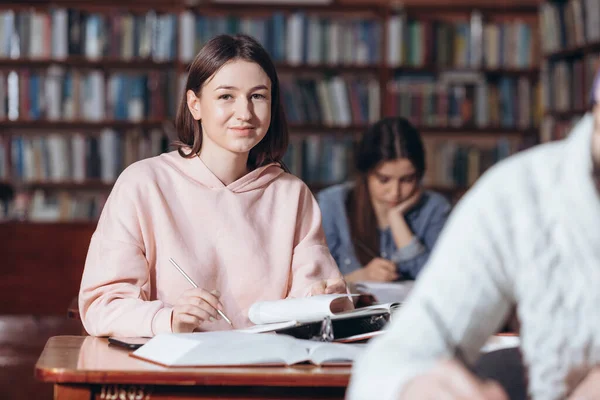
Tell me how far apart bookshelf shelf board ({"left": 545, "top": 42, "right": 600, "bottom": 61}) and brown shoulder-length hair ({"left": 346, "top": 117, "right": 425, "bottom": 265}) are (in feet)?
5.49

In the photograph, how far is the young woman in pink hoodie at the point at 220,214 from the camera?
179cm

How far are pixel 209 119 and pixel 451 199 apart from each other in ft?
11.6

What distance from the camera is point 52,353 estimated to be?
1440 mm

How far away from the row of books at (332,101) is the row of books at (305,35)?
13 cm

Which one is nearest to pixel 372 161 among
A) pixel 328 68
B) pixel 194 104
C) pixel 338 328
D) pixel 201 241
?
pixel 194 104

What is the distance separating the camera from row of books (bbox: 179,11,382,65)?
5180 millimetres

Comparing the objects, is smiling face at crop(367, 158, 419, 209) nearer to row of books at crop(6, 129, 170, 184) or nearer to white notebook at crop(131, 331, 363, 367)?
white notebook at crop(131, 331, 363, 367)

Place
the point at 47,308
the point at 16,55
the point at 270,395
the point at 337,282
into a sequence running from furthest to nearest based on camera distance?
the point at 16,55
the point at 47,308
the point at 337,282
the point at 270,395

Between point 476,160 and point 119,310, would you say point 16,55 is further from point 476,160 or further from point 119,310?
point 119,310

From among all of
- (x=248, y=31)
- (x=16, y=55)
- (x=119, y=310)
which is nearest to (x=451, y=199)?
(x=248, y=31)

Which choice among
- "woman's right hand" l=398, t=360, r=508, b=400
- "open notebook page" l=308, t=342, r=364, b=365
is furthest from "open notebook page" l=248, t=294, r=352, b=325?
"woman's right hand" l=398, t=360, r=508, b=400

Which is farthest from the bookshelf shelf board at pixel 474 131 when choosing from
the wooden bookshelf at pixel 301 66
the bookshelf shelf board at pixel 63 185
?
the bookshelf shelf board at pixel 63 185

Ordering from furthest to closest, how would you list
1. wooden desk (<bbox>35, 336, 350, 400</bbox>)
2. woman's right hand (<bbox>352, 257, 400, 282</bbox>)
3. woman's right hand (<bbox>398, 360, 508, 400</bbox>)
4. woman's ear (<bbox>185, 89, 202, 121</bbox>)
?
1. woman's right hand (<bbox>352, 257, 400, 282</bbox>)
2. woman's ear (<bbox>185, 89, 202, 121</bbox>)
3. wooden desk (<bbox>35, 336, 350, 400</bbox>)
4. woman's right hand (<bbox>398, 360, 508, 400</bbox>)

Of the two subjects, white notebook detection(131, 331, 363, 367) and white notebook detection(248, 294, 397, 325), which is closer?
white notebook detection(131, 331, 363, 367)
